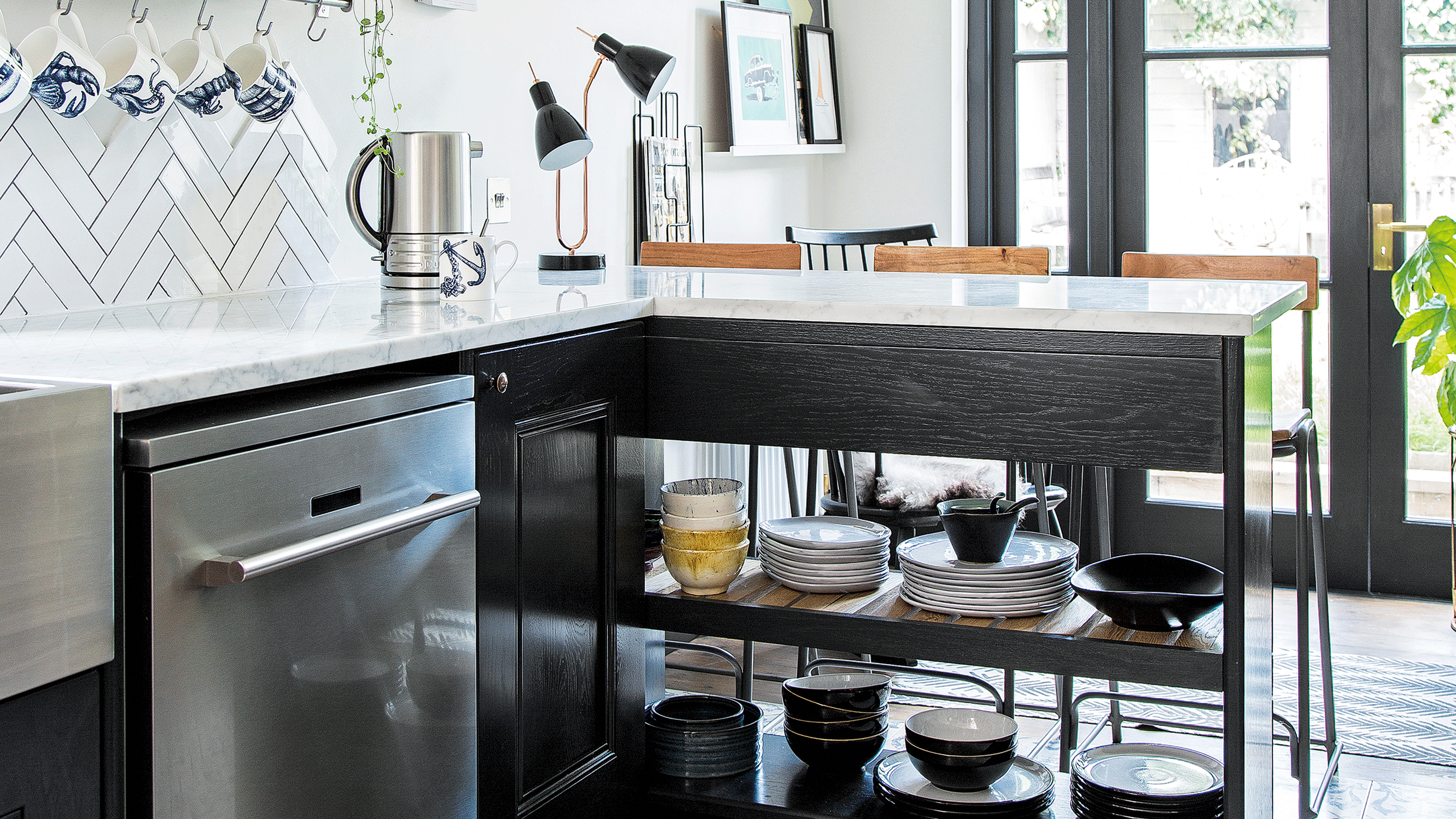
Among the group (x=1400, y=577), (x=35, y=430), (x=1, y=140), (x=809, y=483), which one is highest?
(x=1, y=140)

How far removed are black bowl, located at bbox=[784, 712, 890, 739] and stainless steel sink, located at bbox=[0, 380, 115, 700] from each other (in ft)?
4.02

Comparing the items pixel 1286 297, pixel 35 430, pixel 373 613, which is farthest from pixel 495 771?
pixel 1286 297

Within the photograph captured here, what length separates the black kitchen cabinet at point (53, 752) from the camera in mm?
1031

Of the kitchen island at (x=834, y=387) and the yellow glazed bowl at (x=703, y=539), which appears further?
the yellow glazed bowl at (x=703, y=539)

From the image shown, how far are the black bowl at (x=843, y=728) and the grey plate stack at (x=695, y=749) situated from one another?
0.09 metres

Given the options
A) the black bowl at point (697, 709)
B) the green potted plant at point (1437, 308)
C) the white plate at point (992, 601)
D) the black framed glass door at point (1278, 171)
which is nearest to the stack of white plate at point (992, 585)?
the white plate at point (992, 601)

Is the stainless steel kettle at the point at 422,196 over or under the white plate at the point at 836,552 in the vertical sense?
over

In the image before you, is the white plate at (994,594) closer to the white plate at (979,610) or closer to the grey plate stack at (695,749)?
the white plate at (979,610)

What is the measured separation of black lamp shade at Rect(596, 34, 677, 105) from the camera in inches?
108

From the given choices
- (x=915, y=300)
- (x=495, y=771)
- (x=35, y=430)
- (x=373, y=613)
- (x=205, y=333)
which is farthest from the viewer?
(x=915, y=300)

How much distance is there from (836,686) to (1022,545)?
379mm

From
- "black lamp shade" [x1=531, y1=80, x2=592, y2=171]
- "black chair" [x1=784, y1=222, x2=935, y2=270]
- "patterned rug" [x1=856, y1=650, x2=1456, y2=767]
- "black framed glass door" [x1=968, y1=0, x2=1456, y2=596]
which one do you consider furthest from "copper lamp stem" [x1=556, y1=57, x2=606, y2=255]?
"black framed glass door" [x1=968, y1=0, x2=1456, y2=596]

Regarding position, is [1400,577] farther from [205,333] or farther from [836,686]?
[205,333]

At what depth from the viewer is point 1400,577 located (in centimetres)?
421
